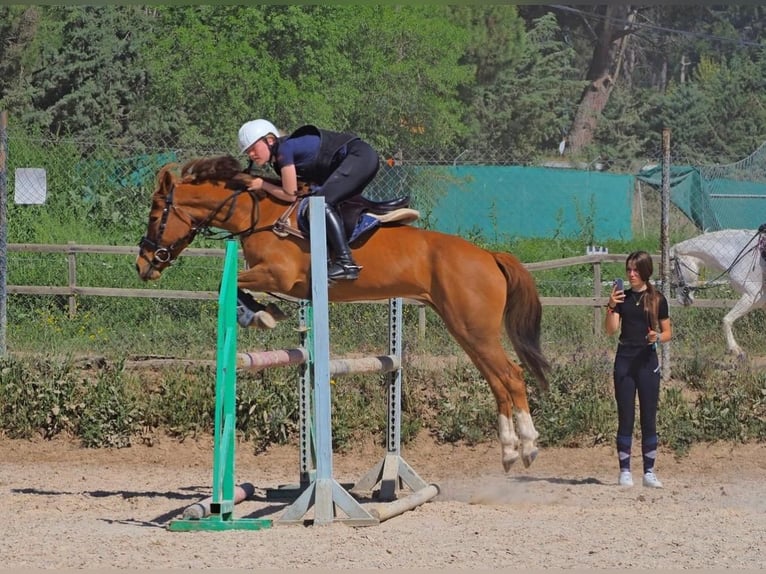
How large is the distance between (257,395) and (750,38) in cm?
3816


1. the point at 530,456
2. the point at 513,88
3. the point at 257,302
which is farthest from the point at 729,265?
the point at 513,88

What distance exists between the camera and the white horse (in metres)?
13.5

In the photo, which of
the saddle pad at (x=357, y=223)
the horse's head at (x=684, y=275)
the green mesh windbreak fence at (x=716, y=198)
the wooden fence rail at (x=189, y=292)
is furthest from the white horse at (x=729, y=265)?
the saddle pad at (x=357, y=223)

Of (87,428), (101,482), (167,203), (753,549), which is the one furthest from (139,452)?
(753,549)

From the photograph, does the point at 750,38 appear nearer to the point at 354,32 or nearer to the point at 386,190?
the point at 354,32

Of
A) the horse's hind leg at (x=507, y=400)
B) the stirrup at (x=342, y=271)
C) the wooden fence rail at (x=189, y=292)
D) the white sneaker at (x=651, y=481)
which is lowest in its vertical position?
the white sneaker at (x=651, y=481)

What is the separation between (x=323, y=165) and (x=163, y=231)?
1.24m

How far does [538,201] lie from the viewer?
74.1 ft

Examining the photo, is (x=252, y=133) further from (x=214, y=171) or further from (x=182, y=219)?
(x=182, y=219)

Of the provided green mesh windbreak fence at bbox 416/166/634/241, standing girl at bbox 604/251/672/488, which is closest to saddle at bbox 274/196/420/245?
standing girl at bbox 604/251/672/488

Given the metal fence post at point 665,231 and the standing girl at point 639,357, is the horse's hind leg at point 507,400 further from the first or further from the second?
the metal fence post at point 665,231

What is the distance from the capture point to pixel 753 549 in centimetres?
638

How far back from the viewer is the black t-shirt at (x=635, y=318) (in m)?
8.85

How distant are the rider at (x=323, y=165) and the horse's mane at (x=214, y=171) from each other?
0.71ft
